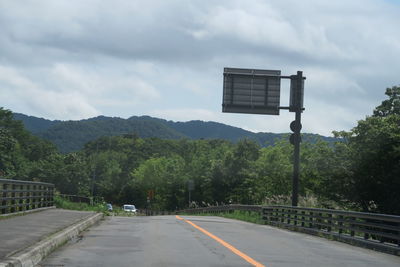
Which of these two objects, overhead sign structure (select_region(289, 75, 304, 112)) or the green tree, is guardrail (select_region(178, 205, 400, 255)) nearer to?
overhead sign structure (select_region(289, 75, 304, 112))

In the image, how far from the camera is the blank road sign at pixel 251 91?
2883 cm

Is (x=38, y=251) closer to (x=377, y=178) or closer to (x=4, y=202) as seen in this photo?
(x=4, y=202)

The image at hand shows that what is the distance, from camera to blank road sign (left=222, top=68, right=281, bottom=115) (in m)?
28.8

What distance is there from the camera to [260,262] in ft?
36.9

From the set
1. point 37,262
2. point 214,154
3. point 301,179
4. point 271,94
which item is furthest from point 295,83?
point 214,154

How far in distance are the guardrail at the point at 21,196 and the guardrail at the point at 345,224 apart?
10166 millimetres

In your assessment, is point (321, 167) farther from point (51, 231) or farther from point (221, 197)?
point (51, 231)

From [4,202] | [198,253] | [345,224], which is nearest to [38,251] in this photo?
[198,253]

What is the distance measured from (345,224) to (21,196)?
40.3ft

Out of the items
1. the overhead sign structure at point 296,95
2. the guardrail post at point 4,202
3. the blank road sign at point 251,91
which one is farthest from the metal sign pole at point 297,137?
the guardrail post at point 4,202

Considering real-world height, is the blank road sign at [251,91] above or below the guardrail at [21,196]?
above

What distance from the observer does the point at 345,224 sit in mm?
23688

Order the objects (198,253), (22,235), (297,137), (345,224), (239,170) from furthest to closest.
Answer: (239,170) → (297,137) → (345,224) → (22,235) → (198,253)

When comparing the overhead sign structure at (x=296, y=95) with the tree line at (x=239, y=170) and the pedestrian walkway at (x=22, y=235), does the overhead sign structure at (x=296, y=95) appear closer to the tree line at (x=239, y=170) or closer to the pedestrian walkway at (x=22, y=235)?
the tree line at (x=239, y=170)
